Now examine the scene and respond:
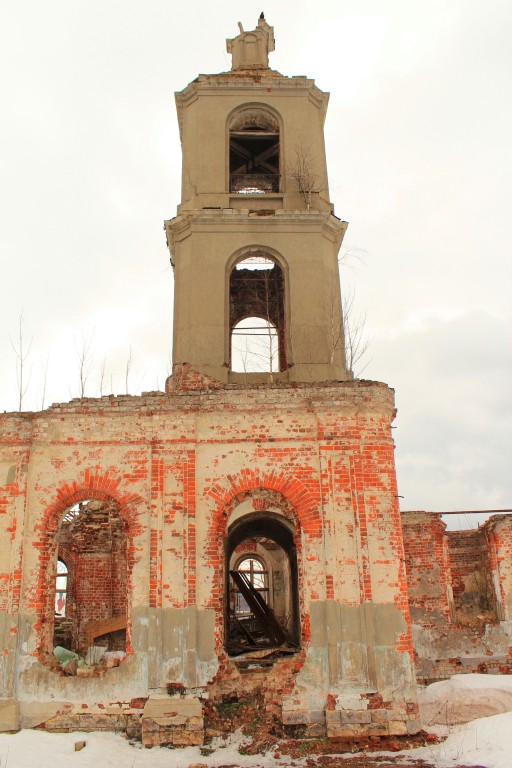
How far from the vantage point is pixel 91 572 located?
15047 millimetres

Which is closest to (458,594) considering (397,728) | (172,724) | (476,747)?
(397,728)

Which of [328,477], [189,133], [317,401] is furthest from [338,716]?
[189,133]

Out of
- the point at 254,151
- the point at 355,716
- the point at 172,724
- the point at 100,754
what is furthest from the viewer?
the point at 254,151

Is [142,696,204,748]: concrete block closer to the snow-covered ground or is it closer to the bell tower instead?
the snow-covered ground

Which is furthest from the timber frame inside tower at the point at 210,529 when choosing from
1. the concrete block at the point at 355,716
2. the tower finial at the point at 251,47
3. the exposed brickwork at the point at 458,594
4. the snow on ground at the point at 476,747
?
the tower finial at the point at 251,47

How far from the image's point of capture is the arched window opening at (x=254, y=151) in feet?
45.5

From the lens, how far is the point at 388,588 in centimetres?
916

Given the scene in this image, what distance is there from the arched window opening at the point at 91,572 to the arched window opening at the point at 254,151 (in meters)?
8.20

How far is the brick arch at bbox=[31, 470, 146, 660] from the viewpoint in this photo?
30.2ft

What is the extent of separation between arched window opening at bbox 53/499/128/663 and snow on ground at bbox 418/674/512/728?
290 inches

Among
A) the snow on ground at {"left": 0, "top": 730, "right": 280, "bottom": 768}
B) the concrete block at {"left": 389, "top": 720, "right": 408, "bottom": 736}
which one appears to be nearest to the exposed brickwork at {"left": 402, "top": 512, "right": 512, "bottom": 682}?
the concrete block at {"left": 389, "top": 720, "right": 408, "bottom": 736}

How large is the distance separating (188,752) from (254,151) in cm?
1215

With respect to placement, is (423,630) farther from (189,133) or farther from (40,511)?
(189,133)

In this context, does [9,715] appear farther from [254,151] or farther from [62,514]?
[254,151]
